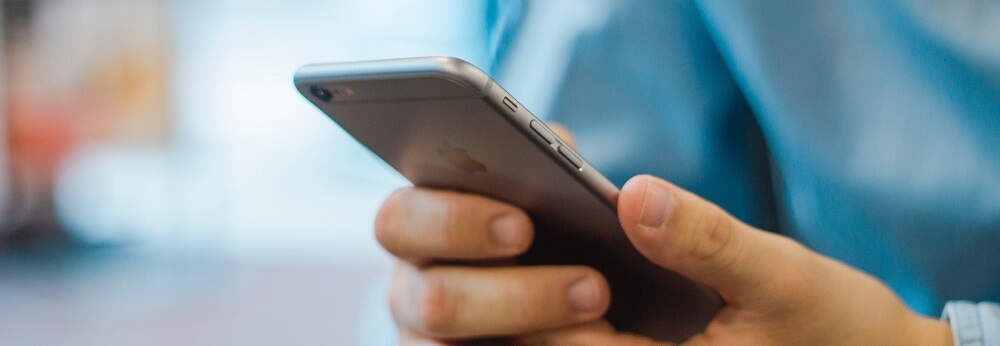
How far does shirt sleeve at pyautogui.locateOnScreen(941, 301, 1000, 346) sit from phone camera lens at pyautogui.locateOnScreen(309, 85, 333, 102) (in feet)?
1.02

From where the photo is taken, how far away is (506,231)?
14.4 inches

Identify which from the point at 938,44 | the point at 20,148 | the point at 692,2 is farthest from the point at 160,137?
the point at 938,44

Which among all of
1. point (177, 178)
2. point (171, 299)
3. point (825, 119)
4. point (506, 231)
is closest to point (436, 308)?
point (506, 231)

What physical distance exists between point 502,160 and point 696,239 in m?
0.08

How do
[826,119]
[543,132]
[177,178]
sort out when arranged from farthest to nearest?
[177,178], [826,119], [543,132]

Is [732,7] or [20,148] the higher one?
[732,7]

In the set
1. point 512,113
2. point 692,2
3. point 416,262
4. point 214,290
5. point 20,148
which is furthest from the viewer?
point 20,148

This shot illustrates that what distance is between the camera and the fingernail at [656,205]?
305mm

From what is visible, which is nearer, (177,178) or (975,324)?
(975,324)

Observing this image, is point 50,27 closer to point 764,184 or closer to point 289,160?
point 289,160

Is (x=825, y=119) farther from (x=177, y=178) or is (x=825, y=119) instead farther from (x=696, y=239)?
(x=177, y=178)

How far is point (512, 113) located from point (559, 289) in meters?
0.11

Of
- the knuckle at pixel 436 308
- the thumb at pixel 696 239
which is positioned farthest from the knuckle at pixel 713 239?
the knuckle at pixel 436 308

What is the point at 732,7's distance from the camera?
474 millimetres
